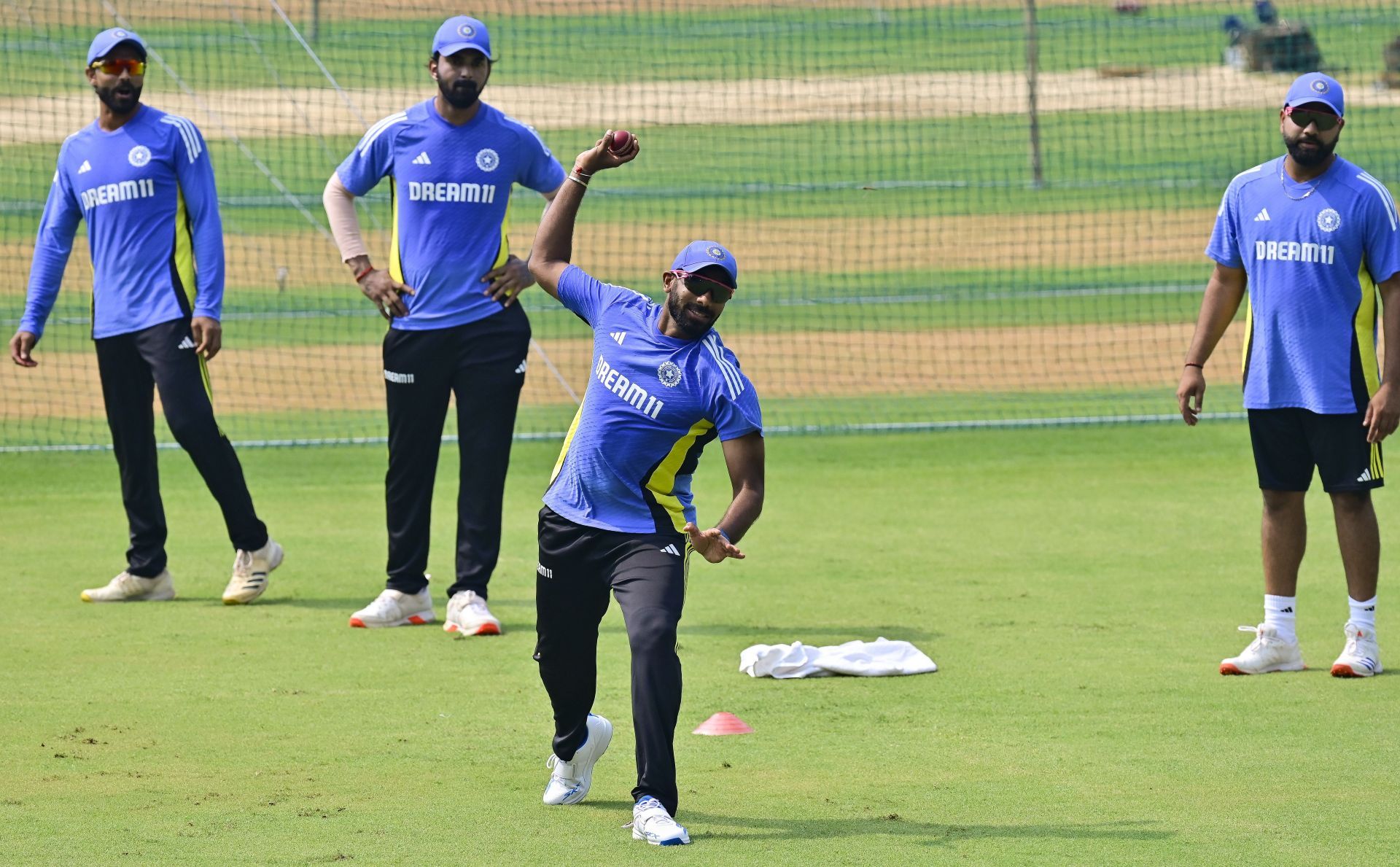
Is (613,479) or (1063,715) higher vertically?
(613,479)

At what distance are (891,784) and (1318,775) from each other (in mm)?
1420

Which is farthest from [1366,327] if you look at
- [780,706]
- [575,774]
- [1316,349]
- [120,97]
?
[120,97]

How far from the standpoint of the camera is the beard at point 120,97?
30.2 ft

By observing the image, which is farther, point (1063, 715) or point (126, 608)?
point (126, 608)

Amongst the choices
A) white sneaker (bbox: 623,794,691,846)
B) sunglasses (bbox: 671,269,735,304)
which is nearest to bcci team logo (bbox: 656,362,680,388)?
sunglasses (bbox: 671,269,735,304)

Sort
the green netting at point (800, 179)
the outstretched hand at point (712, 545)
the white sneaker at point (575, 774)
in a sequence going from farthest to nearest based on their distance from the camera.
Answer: the green netting at point (800, 179) → the white sneaker at point (575, 774) → the outstretched hand at point (712, 545)

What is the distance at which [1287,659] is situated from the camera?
26.2 feet

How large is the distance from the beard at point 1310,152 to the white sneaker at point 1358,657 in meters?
1.89

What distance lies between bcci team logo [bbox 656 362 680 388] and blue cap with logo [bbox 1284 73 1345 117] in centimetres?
317

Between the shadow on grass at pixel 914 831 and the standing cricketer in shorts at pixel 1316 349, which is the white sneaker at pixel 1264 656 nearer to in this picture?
the standing cricketer in shorts at pixel 1316 349

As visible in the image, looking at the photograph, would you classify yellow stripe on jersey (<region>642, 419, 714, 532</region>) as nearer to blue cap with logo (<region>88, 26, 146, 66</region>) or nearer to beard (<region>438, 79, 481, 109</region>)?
beard (<region>438, 79, 481, 109</region>)

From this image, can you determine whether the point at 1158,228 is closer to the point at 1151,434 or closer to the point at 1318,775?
the point at 1151,434

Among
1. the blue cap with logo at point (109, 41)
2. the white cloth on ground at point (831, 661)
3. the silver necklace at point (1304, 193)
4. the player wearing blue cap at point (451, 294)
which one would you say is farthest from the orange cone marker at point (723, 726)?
the blue cap with logo at point (109, 41)

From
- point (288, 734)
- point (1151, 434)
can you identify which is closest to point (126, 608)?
point (288, 734)
